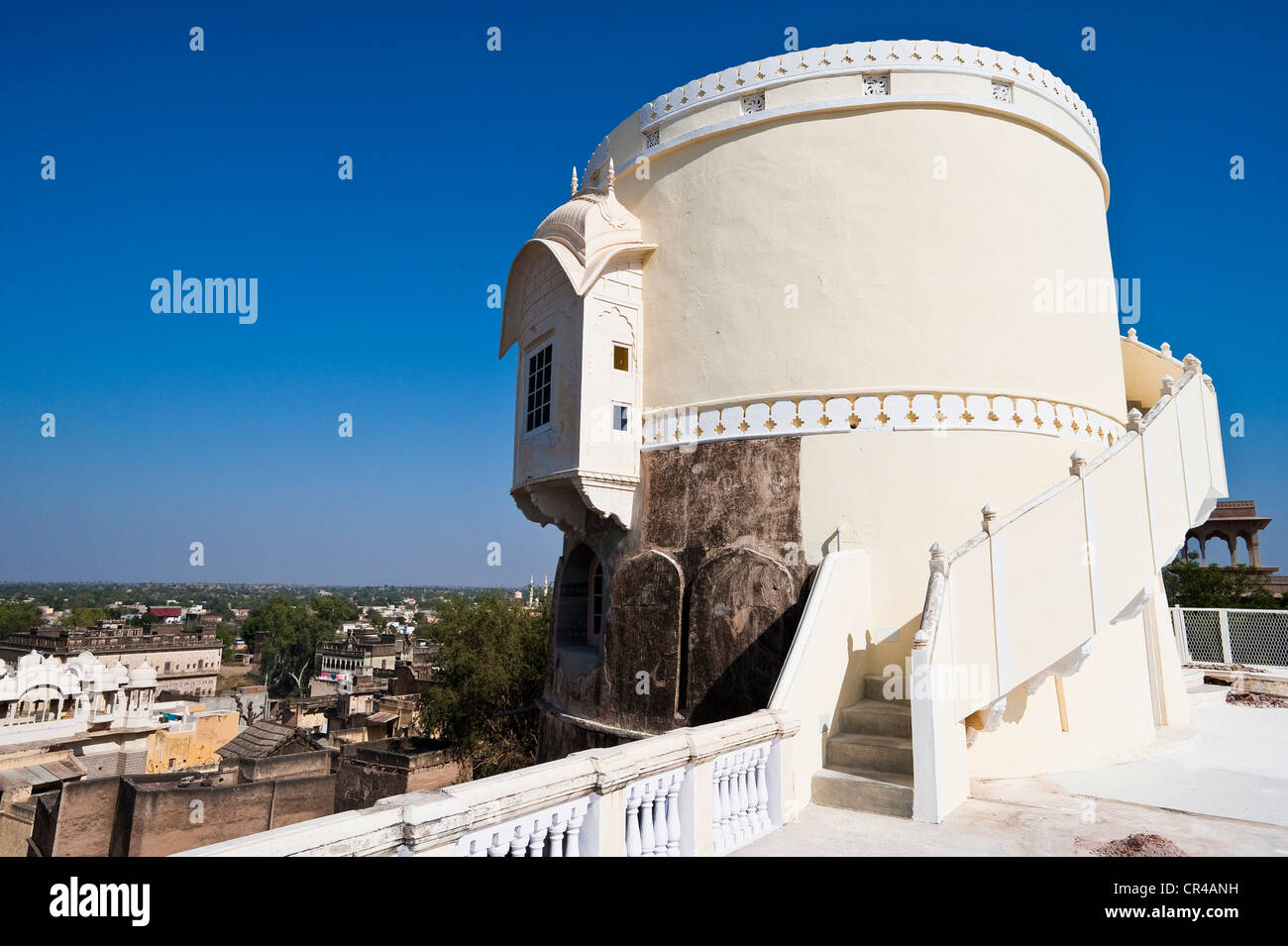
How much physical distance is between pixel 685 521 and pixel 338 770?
778 inches

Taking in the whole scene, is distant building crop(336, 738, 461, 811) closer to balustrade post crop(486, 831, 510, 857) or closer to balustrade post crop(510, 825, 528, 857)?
balustrade post crop(510, 825, 528, 857)

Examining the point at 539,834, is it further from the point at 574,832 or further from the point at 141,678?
the point at 141,678

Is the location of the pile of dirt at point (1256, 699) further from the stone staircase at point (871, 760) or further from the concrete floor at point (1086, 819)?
the stone staircase at point (871, 760)

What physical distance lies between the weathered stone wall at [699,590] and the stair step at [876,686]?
3.09 ft

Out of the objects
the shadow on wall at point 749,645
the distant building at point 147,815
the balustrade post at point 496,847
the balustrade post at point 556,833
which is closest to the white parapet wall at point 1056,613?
the shadow on wall at point 749,645

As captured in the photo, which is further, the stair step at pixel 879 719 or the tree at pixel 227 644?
the tree at pixel 227 644

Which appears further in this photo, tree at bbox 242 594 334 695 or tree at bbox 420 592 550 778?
tree at bbox 242 594 334 695

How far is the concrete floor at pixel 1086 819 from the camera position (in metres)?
5.73

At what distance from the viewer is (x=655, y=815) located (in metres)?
5.41

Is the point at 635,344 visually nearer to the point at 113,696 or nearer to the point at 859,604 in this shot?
the point at 859,604

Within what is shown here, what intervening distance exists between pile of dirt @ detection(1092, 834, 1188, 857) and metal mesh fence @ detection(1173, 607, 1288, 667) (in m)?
15.1

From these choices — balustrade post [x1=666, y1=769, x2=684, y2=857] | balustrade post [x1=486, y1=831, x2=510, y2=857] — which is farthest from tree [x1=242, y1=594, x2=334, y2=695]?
balustrade post [x1=486, y1=831, x2=510, y2=857]

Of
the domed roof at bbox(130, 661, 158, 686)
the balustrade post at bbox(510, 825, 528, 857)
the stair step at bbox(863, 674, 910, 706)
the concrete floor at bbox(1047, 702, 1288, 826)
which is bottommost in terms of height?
the domed roof at bbox(130, 661, 158, 686)

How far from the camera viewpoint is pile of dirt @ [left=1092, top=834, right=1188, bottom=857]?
5477 millimetres
